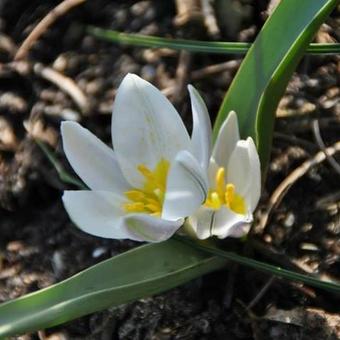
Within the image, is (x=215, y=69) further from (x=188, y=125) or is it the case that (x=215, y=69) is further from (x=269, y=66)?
(x=269, y=66)

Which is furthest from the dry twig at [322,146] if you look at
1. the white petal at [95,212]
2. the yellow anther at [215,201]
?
the white petal at [95,212]

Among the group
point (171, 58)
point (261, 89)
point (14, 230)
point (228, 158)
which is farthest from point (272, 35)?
point (14, 230)

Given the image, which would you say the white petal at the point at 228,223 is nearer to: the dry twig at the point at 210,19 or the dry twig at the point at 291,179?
the dry twig at the point at 291,179

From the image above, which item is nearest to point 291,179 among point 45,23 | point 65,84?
point 65,84

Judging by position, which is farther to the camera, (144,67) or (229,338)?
(144,67)

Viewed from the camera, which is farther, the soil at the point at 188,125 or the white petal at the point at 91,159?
the soil at the point at 188,125

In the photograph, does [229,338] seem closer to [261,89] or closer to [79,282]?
[79,282]

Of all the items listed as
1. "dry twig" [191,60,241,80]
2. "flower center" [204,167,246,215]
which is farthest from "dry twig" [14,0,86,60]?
"flower center" [204,167,246,215]
